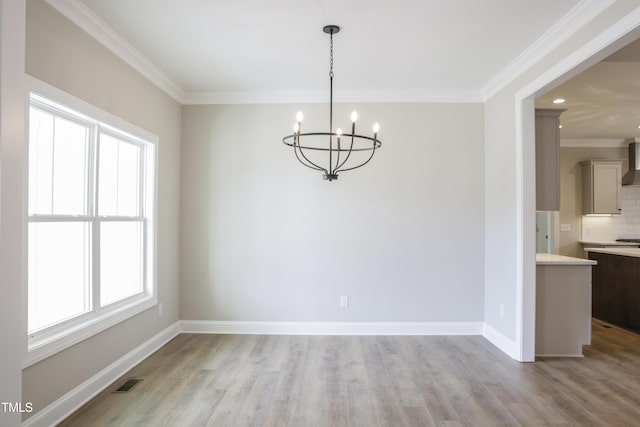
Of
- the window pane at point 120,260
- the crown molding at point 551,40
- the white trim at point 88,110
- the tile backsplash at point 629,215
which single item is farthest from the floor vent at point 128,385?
the tile backsplash at point 629,215

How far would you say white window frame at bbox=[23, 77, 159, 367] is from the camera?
2.37 metres

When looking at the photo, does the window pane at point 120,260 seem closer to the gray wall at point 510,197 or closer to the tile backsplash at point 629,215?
the gray wall at point 510,197

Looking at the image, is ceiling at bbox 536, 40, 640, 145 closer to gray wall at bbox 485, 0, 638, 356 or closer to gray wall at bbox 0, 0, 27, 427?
gray wall at bbox 485, 0, 638, 356

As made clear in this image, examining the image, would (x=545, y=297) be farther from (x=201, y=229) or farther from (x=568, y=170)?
(x=568, y=170)

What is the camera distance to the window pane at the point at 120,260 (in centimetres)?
318

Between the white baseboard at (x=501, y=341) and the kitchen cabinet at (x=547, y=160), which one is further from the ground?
the kitchen cabinet at (x=547, y=160)

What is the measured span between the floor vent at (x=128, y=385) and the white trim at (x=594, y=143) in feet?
24.5

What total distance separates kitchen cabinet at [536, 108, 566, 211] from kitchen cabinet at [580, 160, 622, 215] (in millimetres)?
3836

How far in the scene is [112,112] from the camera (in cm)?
Answer: 313

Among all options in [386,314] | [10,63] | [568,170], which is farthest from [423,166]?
[568,170]

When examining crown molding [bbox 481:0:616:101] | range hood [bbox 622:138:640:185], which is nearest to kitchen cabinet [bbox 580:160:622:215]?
range hood [bbox 622:138:640:185]

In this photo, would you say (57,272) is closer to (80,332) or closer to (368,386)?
(80,332)

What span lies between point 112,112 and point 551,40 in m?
3.51

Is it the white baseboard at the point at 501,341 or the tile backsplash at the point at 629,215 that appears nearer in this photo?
the white baseboard at the point at 501,341
